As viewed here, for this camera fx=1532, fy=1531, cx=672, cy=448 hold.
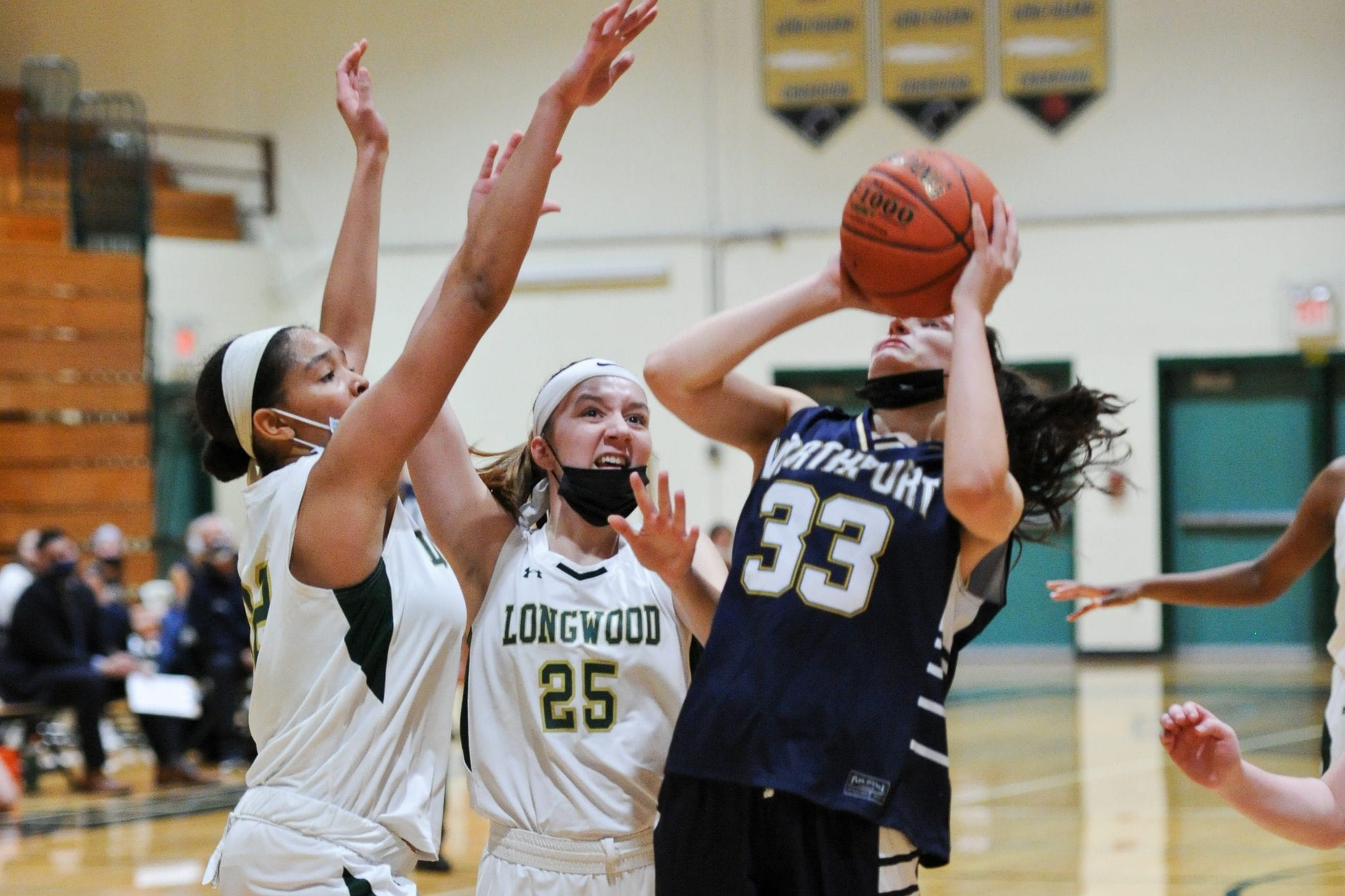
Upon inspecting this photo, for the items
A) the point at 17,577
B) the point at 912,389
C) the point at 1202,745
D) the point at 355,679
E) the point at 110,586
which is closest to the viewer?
the point at 1202,745

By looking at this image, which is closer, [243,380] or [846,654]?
[846,654]

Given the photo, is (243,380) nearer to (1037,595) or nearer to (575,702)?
(575,702)

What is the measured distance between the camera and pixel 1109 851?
6957 millimetres

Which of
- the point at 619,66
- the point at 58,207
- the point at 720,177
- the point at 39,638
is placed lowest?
the point at 39,638

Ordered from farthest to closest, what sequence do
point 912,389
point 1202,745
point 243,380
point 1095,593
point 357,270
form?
point 1095,593
point 357,270
point 243,380
point 912,389
point 1202,745

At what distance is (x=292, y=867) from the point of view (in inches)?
107

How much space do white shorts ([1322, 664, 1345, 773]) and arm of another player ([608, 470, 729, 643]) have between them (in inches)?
66.1

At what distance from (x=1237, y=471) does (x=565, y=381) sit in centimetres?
1313

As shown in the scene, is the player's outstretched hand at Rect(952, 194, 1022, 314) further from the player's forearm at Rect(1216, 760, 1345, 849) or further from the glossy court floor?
the glossy court floor

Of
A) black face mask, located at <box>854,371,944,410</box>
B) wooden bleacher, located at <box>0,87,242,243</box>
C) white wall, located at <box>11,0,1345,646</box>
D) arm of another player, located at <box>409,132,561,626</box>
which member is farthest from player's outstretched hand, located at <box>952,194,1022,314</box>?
wooden bleacher, located at <box>0,87,242,243</box>

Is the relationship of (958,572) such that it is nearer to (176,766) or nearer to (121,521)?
(176,766)

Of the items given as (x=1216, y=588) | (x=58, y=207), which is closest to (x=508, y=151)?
(x=1216, y=588)

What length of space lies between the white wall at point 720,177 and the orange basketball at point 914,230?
1284 centimetres

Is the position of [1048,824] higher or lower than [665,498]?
lower
